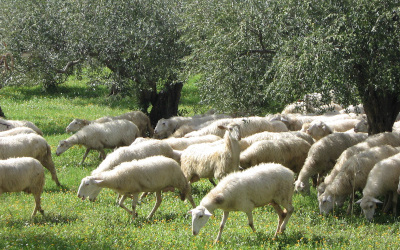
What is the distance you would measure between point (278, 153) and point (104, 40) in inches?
330

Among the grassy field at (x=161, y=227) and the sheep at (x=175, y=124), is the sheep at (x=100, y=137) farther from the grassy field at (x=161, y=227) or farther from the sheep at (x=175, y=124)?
the sheep at (x=175, y=124)

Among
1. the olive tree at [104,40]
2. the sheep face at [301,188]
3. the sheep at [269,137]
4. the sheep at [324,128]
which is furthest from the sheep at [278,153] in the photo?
the olive tree at [104,40]

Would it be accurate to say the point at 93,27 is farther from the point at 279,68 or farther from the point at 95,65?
the point at 279,68

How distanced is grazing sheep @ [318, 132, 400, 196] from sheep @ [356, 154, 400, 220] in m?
0.97

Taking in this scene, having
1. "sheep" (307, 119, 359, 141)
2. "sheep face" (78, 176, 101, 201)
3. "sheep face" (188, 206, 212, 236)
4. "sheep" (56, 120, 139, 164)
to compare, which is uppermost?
"sheep" (307, 119, 359, 141)

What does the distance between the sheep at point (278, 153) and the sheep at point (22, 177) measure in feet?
15.1

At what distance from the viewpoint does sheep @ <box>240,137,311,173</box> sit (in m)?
13.3

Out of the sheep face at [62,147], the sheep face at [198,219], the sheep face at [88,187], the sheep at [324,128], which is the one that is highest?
the sheep at [324,128]

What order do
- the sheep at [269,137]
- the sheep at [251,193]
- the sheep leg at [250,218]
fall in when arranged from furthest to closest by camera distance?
the sheep at [269,137], the sheep leg at [250,218], the sheep at [251,193]

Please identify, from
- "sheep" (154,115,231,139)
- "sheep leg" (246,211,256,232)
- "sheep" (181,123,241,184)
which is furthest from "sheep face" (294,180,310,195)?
"sheep" (154,115,231,139)

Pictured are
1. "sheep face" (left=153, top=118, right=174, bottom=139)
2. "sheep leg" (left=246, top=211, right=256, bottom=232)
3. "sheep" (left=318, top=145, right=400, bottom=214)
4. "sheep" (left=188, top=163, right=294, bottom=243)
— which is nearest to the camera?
"sheep" (left=188, top=163, right=294, bottom=243)

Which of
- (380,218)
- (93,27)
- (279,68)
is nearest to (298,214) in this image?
(380,218)

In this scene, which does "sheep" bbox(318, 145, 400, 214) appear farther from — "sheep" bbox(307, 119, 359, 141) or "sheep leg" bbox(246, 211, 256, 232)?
"sheep" bbox(307, 119, 359, 141)

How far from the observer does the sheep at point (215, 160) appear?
12445 millimetres
